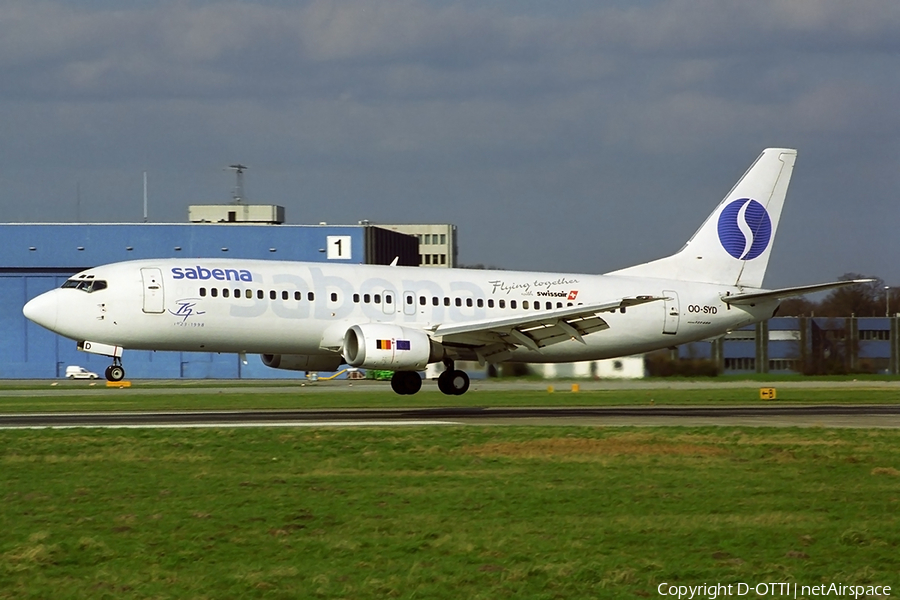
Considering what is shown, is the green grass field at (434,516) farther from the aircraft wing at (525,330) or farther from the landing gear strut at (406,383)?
the landing gear strut at (406,383)

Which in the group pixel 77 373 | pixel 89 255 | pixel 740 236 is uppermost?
pixel 89 255

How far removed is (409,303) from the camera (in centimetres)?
3881

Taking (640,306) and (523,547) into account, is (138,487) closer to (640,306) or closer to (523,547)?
(523,547)

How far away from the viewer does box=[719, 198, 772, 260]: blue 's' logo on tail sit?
44625 mm

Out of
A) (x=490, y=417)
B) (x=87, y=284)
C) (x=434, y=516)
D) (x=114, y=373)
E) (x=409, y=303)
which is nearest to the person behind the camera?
(x=434, y=516)

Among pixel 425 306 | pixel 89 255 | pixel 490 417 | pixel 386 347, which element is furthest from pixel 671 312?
pixel 89 255

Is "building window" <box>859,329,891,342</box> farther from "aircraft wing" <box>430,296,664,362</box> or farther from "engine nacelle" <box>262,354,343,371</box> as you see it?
"engine nacelle" <box>262,354,343,371</box>

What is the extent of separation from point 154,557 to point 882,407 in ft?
112

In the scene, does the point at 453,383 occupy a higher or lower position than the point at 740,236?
lower

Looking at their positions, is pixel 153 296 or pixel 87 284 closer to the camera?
pixel 153 296

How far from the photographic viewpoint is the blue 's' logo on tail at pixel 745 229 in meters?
44.6

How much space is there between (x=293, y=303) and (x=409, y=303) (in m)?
4.31

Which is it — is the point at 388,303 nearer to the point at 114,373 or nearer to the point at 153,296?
the point at 153,296

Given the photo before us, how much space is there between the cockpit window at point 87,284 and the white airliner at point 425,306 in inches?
1.8
